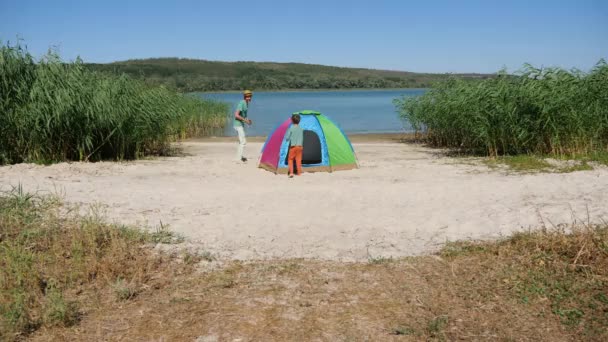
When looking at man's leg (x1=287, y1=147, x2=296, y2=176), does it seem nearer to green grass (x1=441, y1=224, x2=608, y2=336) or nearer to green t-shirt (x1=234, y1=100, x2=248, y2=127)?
green t-shirt (x1=234, y1=100, x2=248, y2=127)

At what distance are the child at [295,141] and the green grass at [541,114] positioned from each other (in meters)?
5.31

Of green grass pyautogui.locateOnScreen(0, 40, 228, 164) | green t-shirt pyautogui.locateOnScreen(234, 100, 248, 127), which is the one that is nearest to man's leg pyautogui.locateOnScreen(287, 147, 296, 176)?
green t-shirt pyautogui.locateOnScreen(234, 100, 248, 127)

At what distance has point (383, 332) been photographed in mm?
4469

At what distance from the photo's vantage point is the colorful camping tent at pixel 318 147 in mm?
12953

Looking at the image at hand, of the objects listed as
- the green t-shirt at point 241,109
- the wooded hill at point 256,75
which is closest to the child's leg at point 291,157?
the green t-shirt at point 241,109

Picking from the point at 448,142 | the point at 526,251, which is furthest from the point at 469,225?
the point at 448,142

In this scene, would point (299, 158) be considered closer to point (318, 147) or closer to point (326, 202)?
point (318, 147)

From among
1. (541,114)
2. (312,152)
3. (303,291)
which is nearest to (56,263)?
(303,291)

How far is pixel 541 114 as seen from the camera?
1407 cm

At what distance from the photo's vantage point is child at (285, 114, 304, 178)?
39.9 feet

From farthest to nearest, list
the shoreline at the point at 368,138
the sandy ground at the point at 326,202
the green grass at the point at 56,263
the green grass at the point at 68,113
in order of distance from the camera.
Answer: the shoreline at the point at 368,138 < the green grass at the point at 68,113 < the sandy ground at the point at 326,202 < the green grass at the point at 56,263

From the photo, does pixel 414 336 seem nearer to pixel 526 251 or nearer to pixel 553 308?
pixel 553 308

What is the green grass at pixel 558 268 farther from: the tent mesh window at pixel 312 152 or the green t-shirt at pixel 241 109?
the green t-shirt at pixel 241 109

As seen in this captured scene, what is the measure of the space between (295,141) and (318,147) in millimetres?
1154
